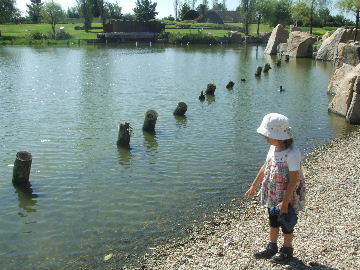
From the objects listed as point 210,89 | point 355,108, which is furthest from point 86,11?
point 355,108

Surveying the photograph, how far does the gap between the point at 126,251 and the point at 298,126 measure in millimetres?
16469

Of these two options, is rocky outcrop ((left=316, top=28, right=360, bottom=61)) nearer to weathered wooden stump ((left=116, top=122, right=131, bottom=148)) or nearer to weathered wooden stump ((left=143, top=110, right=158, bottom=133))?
weathered wooden stump ((left=143, top=110, right=158, bottom=133))

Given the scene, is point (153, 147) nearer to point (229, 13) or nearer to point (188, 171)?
point (188, 171)

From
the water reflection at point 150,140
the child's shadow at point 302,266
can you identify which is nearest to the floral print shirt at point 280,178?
the child's shadow at point 302,266

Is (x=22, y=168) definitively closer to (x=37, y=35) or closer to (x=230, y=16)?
(x=37, y=35)

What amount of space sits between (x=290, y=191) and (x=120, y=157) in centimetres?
1168

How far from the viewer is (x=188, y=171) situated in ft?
56.7

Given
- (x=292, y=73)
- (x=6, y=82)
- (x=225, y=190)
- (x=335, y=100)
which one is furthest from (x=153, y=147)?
(x=292, y=73)

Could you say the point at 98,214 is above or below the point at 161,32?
below

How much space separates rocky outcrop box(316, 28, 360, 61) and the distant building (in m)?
95.7

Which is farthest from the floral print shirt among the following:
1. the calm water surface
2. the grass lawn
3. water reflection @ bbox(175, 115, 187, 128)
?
the grass lawn

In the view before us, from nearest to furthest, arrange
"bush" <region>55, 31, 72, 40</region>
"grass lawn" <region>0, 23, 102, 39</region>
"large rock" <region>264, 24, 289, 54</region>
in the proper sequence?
"large rock" <region>264, 24, 289, 54</region> → "bush" <region>55, 31, 72, 40</region> → "grass lawn" <region>0, 23, 102, 39</region>

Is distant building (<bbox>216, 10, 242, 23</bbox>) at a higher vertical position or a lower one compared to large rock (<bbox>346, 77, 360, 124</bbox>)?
higher

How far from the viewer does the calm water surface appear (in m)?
12.1
